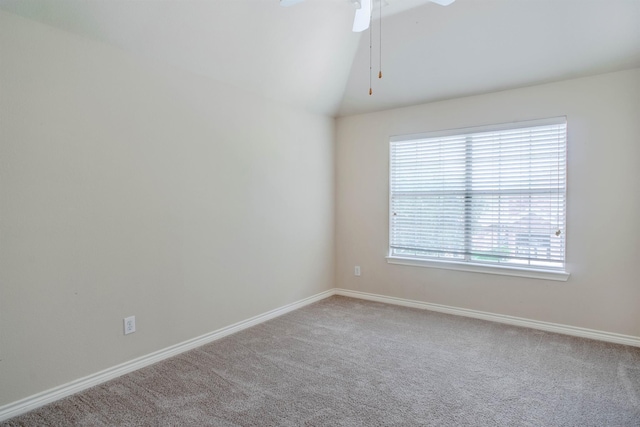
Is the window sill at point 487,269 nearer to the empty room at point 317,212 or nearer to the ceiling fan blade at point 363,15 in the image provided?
the empty room at point 317,212

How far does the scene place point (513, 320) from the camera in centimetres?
349

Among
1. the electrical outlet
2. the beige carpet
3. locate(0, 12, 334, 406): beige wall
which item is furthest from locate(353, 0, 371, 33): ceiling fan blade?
the electrical outlet

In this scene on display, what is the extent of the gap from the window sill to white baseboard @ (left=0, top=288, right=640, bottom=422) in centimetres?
42

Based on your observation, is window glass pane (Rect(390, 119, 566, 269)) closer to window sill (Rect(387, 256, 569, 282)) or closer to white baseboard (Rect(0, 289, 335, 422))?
window sill (Rect(387, 256, 569, 282))

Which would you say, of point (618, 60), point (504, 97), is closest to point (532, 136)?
point (504, 97)

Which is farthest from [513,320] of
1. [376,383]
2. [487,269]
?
[376,383]

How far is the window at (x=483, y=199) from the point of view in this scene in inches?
131

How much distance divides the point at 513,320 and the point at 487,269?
52 cm

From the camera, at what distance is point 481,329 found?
11.0 ft

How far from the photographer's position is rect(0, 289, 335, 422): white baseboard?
205 cm

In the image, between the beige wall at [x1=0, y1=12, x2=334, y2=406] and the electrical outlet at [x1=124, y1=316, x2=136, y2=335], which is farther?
the electrical outlet at [x1=124, y1=316, x2=136, y2=335]

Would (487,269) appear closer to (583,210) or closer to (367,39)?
(583,210)

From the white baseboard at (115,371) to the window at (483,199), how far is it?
1.88 metres

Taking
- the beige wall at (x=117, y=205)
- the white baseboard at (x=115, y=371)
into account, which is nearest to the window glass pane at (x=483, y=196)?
the beige wall at (x=117, y=205)
